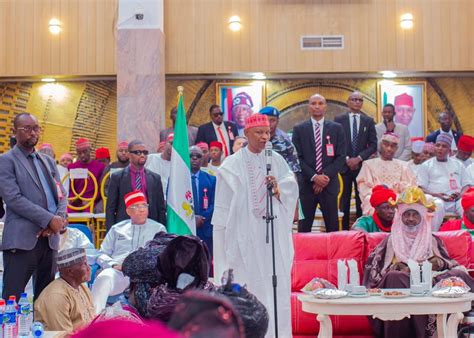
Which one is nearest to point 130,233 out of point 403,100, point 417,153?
point 417,153

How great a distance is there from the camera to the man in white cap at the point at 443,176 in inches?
355

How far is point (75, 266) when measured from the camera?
461cm

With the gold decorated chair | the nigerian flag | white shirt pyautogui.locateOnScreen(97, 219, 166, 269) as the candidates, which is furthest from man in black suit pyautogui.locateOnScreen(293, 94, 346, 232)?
the gold decorated chair

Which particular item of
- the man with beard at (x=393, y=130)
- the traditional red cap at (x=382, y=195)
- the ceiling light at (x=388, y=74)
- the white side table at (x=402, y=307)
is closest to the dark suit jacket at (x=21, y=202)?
the white side table at (x=402, y=307)

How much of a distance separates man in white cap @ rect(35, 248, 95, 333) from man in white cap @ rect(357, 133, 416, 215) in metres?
4.26

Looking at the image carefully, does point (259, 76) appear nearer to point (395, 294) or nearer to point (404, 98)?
point (404, 98)

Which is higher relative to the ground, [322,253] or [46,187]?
[46,187]

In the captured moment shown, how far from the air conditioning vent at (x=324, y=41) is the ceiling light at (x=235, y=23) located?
42.9 inches

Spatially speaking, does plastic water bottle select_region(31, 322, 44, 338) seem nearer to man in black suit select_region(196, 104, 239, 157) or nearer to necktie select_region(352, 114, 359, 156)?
necktie select_region(352, 114, 359, 156)

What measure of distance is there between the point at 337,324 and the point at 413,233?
39.2 inches

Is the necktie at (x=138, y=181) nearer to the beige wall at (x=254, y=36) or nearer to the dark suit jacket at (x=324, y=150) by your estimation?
the dark suit jacket at (x=324, y=150)

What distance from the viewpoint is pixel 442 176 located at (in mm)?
9086

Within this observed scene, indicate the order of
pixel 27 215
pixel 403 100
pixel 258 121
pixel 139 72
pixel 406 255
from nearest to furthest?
pixel 27 215, pixel 258 121, pixel 406 255, pixel 139 72, pixel 403 100

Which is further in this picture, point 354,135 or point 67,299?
point 354,135
